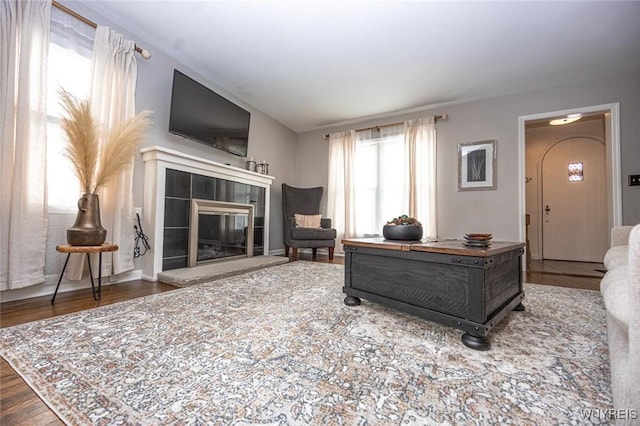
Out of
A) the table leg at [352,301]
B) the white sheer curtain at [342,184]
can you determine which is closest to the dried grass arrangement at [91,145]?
the table leg at [352,301]

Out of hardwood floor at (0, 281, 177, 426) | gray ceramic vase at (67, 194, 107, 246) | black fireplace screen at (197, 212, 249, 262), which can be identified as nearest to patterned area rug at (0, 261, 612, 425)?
hardwood floor at (0, 281, 177, 426)

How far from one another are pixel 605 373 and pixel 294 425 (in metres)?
1.20

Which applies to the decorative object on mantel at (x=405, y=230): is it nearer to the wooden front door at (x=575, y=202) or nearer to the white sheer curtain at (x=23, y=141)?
the white sheer curtain at (x=23, y=141)

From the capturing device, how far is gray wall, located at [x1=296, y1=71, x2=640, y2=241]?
2896 millimetres

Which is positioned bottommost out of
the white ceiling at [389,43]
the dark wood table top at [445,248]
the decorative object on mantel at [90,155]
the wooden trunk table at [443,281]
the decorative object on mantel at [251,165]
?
the wooden trunk table at [443,281]

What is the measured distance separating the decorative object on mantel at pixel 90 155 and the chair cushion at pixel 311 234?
7.16 ft

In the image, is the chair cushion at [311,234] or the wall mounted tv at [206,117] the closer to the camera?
the wall mounted tv at [206,117]

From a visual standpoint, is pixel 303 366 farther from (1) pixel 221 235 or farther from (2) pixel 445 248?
(1) pixel 221 235

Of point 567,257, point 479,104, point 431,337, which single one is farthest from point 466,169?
point 431,337

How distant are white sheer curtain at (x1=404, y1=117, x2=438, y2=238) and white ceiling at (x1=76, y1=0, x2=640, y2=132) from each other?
0.50 m

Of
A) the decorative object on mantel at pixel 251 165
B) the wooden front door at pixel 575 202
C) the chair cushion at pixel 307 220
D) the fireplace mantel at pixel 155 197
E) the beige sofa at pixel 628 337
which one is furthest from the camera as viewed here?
the wooden front door at pixel 575 202

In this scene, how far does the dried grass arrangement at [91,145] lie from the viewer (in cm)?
176

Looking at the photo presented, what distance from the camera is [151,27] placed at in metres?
2.40

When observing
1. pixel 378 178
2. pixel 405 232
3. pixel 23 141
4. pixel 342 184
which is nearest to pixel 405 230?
pixel 405 232
